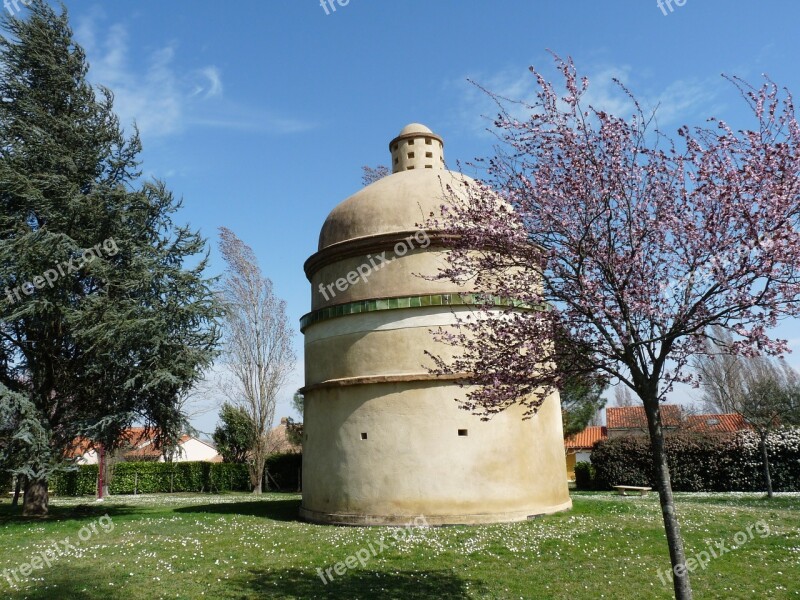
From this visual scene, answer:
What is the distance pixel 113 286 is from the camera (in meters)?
16.4

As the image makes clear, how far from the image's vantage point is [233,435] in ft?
104

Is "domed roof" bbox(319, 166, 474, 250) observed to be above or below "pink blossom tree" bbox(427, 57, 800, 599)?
above

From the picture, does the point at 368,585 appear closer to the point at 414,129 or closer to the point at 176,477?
the point at 414,129

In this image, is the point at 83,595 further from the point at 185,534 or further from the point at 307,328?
the point at 307,328

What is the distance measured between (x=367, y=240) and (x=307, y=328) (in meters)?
3.21

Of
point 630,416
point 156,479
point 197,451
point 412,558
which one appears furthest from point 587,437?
point 412,558

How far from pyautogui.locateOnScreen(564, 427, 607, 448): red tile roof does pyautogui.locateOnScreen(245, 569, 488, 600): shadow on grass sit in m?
34.2

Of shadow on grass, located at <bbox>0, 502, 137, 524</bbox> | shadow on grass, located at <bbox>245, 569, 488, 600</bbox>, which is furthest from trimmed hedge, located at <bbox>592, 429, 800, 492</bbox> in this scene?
shadow on grass, located at <bbox>0, 502, 137, 524</bbox>

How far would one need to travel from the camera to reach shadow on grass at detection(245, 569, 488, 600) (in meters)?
7.50

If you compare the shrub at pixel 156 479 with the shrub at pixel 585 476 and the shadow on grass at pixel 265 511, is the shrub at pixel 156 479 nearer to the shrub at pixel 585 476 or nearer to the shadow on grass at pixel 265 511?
the shadow on grass at pixel 265 511

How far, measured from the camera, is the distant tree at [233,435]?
31172 millimetres

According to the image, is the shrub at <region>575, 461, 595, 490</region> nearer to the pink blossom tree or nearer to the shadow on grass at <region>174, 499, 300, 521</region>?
the shadow on grass at <region>174, 499, 300, 521</region>

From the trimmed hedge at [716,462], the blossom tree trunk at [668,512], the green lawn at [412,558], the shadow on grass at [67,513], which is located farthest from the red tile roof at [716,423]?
the shadow on grass at [67,513]

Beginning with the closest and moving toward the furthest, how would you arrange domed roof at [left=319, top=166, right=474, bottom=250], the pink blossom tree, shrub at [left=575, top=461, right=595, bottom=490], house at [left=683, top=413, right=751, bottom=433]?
the pink blossom tree
domed roof at [left=319, top=166, right=474, bottom=250]
shrub at [left=575, top=461, right=595, bottom=490]
house at [left=683, top=413, right=751, bottom=433]
